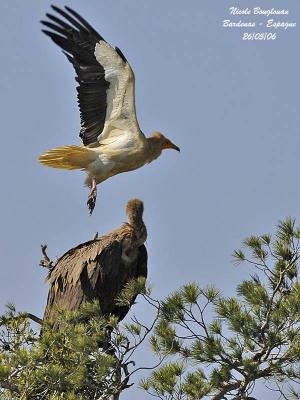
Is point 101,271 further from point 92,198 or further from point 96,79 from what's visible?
point 96,79

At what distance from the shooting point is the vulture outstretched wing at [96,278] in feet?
30.8

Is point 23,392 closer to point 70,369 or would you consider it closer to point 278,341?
point 70,369

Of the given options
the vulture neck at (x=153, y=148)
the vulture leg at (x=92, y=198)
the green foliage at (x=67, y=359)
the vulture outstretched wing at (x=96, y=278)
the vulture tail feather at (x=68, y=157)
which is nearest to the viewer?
the green foliage at (x=67, y=359)

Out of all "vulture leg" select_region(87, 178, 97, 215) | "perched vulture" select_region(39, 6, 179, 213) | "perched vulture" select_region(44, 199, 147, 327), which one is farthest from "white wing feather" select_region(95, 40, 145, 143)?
"perched vulture" select_region(44, 199, 147, 327)

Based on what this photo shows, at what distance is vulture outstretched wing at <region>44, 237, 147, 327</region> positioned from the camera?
9391mm

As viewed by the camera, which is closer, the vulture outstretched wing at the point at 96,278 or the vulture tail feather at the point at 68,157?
the vulture outstretched wing at the point at 96,278

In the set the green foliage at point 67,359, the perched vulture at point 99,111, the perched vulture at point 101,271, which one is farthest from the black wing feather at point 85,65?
the green foliage at point 67,359

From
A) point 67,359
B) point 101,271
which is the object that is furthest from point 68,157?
point 67,359

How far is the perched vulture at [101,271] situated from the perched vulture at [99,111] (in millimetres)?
1686

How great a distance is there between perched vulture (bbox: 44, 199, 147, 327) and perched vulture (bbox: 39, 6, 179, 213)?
1.69 metres

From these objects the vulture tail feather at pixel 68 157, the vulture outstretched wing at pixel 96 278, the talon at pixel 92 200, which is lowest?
the vulture outstretched wing at pixel 96 278

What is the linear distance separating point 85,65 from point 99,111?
22.7 inches

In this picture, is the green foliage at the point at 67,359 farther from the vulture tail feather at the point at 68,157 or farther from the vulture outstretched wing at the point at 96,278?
the vulture tail feather at the point at 68,157

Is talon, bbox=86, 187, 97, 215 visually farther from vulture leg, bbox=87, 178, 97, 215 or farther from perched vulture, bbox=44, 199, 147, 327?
perched vulture, bbox=44, 199, 147, 327
